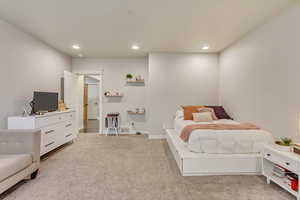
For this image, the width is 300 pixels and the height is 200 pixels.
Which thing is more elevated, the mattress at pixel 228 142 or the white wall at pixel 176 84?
the white wall at pixel 176 84

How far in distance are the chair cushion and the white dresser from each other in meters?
0.81

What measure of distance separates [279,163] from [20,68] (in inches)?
177

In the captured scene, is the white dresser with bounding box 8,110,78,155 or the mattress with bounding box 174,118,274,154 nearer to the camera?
the mattress with bounding box 174,118,274,154

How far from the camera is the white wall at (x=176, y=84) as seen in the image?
15.9ft

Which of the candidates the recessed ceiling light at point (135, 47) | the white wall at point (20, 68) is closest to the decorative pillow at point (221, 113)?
the recessed ceiling light at point (135, 47)

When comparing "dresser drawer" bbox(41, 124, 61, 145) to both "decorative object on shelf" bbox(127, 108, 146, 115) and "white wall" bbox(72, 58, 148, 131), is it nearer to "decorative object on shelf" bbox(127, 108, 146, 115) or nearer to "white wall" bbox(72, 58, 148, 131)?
"white wall" bbox(72, 58, 148, 131)

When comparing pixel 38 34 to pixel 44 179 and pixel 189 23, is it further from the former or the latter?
pixel 189 23

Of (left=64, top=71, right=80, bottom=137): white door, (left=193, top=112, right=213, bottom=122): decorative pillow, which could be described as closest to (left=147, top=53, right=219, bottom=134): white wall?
(left=193, top=112, right=213, bottom=122): decorative pillow

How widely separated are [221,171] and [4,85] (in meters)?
3.85

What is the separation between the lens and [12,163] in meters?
2.00

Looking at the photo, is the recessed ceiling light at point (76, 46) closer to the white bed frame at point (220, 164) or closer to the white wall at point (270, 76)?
the white bed frame at point (220, 164)

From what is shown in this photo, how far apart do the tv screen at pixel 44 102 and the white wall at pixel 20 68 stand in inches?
11.0

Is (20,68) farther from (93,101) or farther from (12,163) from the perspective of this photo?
(93,101)

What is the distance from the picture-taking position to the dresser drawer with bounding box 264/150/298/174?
6.10 feet
